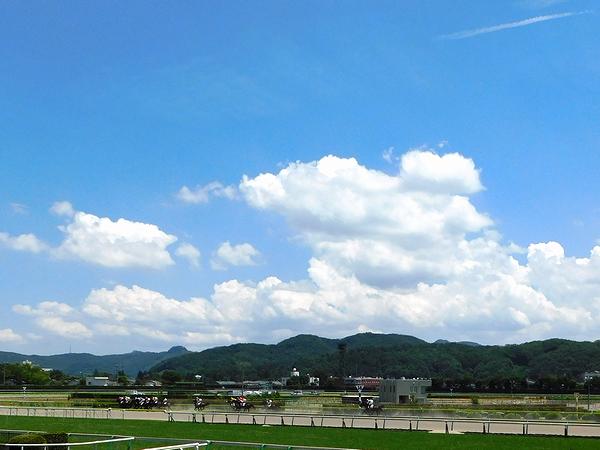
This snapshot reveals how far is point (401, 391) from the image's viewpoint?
9275 cm

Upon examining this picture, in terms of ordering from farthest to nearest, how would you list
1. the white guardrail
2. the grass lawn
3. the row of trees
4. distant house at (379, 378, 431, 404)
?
the row of trees < distant house at (379, 378, 431, 404) < the white guardrail < the grass lawn

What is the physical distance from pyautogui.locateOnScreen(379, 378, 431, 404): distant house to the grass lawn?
37.9 meters

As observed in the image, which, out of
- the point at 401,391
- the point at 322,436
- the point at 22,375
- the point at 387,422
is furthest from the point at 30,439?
the point at 22,375

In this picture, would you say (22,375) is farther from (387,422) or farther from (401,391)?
(387,422)

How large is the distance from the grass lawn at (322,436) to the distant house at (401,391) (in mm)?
37915

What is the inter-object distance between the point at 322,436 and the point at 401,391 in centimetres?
4633

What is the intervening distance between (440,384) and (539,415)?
106 meters

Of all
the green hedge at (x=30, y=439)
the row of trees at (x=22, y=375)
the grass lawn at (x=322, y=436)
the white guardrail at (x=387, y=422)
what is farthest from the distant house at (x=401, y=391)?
the row of trees at (x=22, y=375)

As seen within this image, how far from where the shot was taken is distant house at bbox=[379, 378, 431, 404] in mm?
92688

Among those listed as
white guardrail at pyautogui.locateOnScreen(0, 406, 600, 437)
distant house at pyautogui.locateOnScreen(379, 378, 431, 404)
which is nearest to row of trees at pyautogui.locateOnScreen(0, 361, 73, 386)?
distant house at pyautogui.locateOnScreen(379, 378, 431, 404)

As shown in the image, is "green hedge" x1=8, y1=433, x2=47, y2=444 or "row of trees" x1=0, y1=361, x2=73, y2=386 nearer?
"green hedge" x1=8, y1=433, x2=47, y2=444

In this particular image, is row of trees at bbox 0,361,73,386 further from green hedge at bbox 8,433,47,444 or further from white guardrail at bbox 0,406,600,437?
green hedge at bbox 8,433,47,444

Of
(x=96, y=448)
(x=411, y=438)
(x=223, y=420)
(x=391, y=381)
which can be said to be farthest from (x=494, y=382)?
(x=96, y=448)

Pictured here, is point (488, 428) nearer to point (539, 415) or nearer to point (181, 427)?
point (539, 415)
